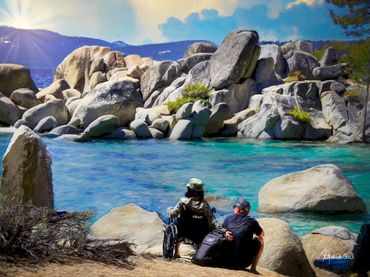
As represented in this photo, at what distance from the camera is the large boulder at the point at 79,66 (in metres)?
43.9

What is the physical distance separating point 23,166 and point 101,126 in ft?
59.5

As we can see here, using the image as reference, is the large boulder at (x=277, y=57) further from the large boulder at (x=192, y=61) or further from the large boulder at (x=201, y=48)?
the large boulder at (x=201, y=48)

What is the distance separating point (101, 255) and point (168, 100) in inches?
1089

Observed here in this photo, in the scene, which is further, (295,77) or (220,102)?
(295,77)

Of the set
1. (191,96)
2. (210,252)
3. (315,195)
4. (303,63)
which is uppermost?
(303,63)

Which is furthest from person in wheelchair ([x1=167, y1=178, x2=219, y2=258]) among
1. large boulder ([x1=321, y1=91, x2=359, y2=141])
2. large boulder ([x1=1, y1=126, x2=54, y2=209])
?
large boulder ([x1=321, y1=91, x2=359, y2=141])

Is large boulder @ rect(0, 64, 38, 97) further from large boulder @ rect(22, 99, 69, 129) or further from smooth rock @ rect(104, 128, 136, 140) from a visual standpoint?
smooth rock @ rect(104, 128, 136, 140)

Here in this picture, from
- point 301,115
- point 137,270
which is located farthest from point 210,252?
point 301,115

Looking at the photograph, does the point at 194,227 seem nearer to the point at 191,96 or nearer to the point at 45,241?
the point at 45,241

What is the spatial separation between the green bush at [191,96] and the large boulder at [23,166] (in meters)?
21.6

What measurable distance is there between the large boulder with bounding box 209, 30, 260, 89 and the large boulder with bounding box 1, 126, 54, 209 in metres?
24.0

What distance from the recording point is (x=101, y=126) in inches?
1054

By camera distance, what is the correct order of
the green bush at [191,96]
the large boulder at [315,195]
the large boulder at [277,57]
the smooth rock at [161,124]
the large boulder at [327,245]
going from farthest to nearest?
the large boulder at [277,57] < the green bush at [191,96] < the smooth rock at [161,124] < the large boulder at [315,195] < the large boulder at [327,245]

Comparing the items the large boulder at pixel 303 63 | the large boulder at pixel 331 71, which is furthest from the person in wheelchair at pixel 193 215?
the large boulder at pixel 303 63
